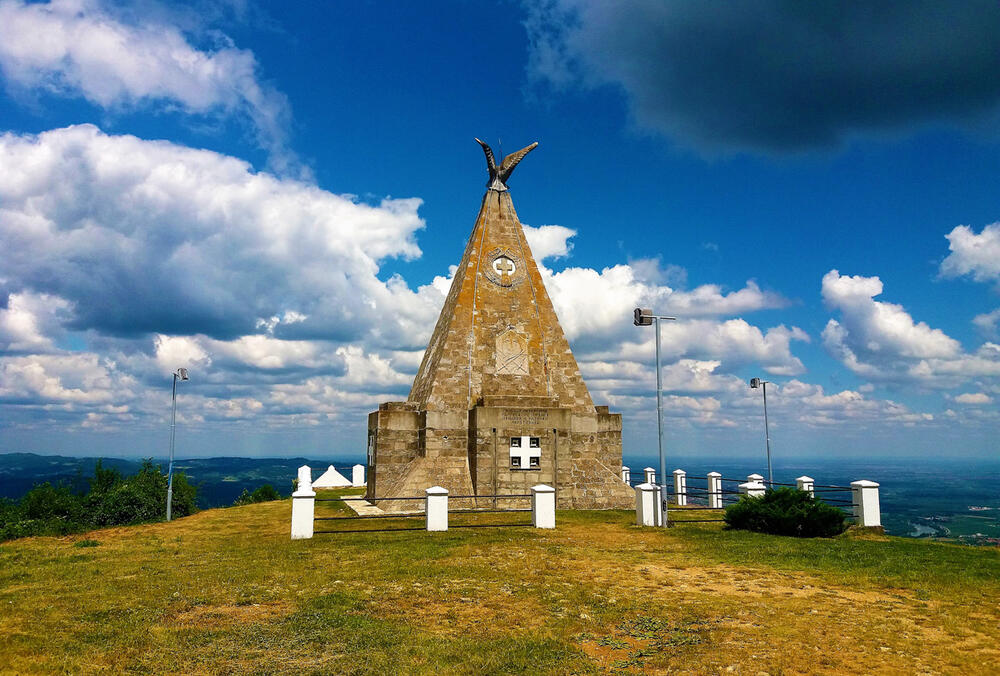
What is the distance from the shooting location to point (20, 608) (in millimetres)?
9086

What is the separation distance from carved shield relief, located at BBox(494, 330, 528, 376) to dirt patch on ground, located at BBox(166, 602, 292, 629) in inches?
609

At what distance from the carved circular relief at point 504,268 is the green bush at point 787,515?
13007 millimetres

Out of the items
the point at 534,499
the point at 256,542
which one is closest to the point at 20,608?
the point at 256,542

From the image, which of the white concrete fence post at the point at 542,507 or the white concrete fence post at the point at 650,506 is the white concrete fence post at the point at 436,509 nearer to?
the white concrete fence post at the point at 542,507

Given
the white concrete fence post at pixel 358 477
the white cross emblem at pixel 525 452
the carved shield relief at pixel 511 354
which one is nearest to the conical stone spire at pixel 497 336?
the carved shield relief at pixel 511 354

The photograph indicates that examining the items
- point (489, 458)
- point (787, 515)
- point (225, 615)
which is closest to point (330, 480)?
point (489, 458)

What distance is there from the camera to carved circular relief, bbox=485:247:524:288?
83.5ft

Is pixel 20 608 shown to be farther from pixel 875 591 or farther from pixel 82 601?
pixel 875 591

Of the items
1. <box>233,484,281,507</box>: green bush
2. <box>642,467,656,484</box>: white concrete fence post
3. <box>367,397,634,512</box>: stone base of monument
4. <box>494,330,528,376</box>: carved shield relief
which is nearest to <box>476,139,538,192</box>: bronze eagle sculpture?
<box>494,330,528,376</box>: carved shield relief

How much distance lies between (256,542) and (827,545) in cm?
Result: 1349

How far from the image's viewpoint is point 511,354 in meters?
24.2

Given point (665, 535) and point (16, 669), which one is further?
point (665, 535)

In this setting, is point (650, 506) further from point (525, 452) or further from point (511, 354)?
point (511, 354)

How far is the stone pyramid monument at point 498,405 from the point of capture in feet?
71.1
